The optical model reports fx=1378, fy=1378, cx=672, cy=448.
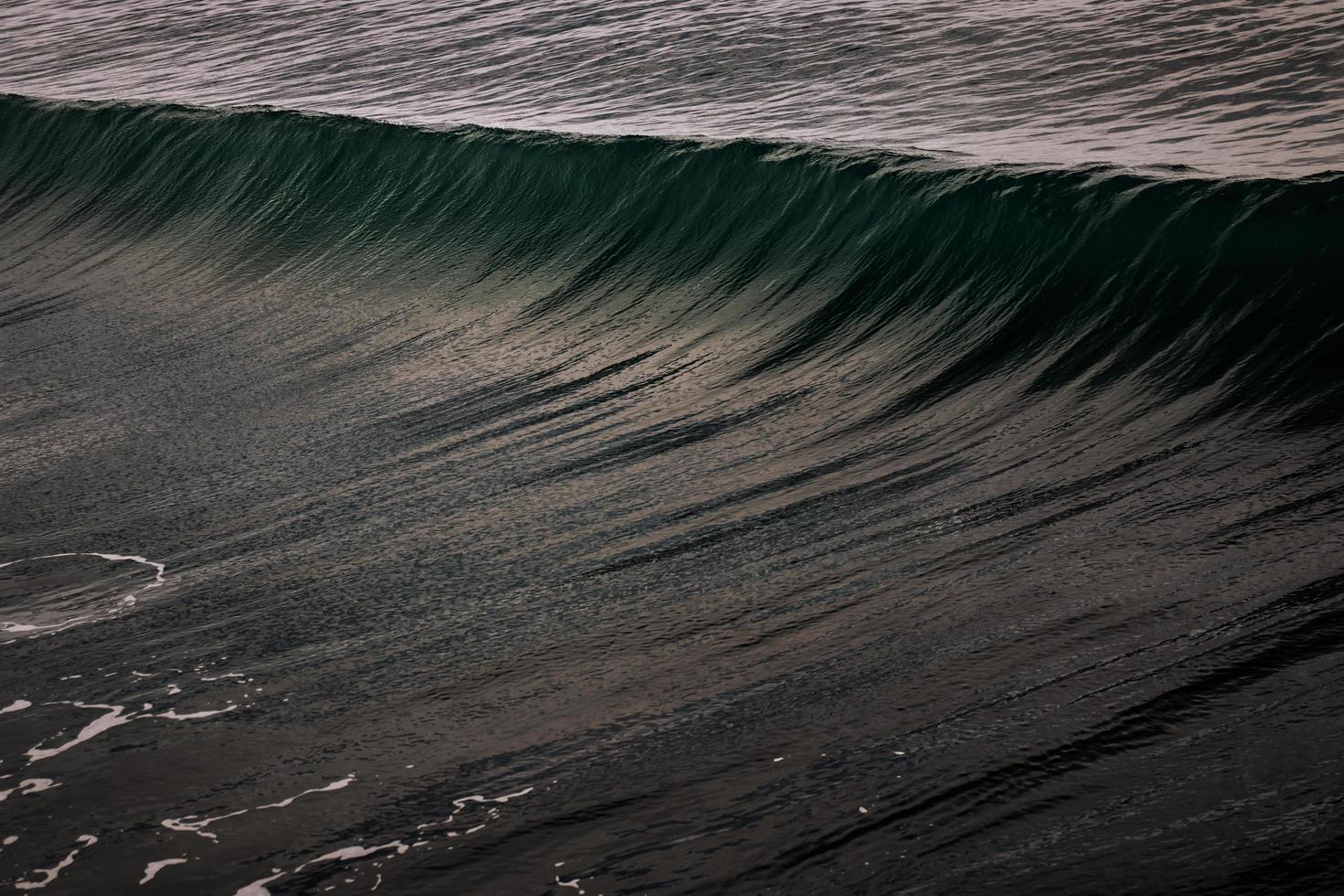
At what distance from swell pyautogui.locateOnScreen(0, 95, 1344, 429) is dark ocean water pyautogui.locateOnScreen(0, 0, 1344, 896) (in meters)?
0.03

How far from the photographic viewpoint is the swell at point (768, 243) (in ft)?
16.4

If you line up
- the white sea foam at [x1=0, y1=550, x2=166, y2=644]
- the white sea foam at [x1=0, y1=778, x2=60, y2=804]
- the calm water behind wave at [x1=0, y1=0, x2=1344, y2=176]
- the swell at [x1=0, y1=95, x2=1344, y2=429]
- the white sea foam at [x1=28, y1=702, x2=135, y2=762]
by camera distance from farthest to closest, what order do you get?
the calm water behind wave at [x1=0, y1=0, x2=1344, y2=176]
the swell at [x1=0, y1=95, x2=1344, y2=429]
the white sea foam at [x1=0, y1=550, x2=166, y2=644]
the white sea foam at [x1=28, y1=702, x2=135, y2=762]
the white sea foam at [x1=0, y1=778, x2=60, y2=804]

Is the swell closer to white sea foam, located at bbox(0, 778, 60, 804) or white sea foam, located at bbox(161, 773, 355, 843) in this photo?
white sea foam, located at bbox(161, 773, 355, 843)

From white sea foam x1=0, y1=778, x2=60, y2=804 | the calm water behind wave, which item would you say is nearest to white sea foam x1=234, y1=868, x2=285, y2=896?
white sea foam x1=0, y1=778, x2=60, y2=804

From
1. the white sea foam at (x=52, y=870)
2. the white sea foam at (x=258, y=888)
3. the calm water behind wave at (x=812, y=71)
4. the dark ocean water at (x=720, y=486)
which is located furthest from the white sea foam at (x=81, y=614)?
the calm water behind wave at (x=812, y=71)

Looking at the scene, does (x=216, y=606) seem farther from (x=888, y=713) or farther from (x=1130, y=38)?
(x=1130, y=38)

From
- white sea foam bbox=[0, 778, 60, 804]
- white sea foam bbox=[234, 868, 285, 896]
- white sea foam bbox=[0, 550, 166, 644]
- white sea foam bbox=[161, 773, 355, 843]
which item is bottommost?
white sea foam bbox=[234, 868, 285, 896]

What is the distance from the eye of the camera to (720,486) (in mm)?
4844

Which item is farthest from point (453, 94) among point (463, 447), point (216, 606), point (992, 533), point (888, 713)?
point (888, 713)

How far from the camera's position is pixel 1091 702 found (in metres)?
3.26

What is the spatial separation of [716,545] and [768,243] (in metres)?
2.71

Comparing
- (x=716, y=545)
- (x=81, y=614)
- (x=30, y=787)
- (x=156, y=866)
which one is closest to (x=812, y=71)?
(x=716, y=545)

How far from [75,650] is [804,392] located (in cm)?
283

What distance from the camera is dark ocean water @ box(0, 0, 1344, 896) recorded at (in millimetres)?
3162
